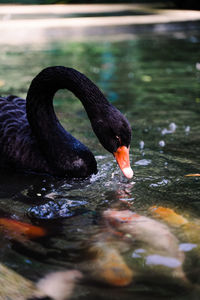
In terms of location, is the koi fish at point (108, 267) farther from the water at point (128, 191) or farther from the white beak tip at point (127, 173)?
the white beak tip at point (127, 173)

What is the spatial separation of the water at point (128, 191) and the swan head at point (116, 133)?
203 mm

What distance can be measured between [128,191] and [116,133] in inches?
14.8

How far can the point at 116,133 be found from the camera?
2.64 metres

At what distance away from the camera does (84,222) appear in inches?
95.2

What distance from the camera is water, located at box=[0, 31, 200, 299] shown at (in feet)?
6.38

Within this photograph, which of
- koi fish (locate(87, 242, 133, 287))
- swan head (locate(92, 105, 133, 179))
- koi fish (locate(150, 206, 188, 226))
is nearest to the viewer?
koi fish (locate(87, 242, 133, 287))

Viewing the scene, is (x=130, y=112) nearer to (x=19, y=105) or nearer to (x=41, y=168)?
(x=19, y=105)

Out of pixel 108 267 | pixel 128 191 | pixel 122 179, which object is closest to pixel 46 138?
pixel 122 179

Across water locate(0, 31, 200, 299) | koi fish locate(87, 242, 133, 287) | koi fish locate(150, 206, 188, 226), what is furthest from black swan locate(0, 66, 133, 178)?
koi fish locate(87, 242, 133, 287)

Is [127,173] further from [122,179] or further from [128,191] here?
[122,179]

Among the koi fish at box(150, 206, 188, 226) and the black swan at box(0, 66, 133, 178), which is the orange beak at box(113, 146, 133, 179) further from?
the black swan at box(0, 66, 133, 178)

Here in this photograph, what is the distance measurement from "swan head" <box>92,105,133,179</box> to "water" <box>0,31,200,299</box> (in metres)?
0.20

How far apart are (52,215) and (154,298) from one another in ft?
2.98

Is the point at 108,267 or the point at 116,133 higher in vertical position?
the point at 116,133
